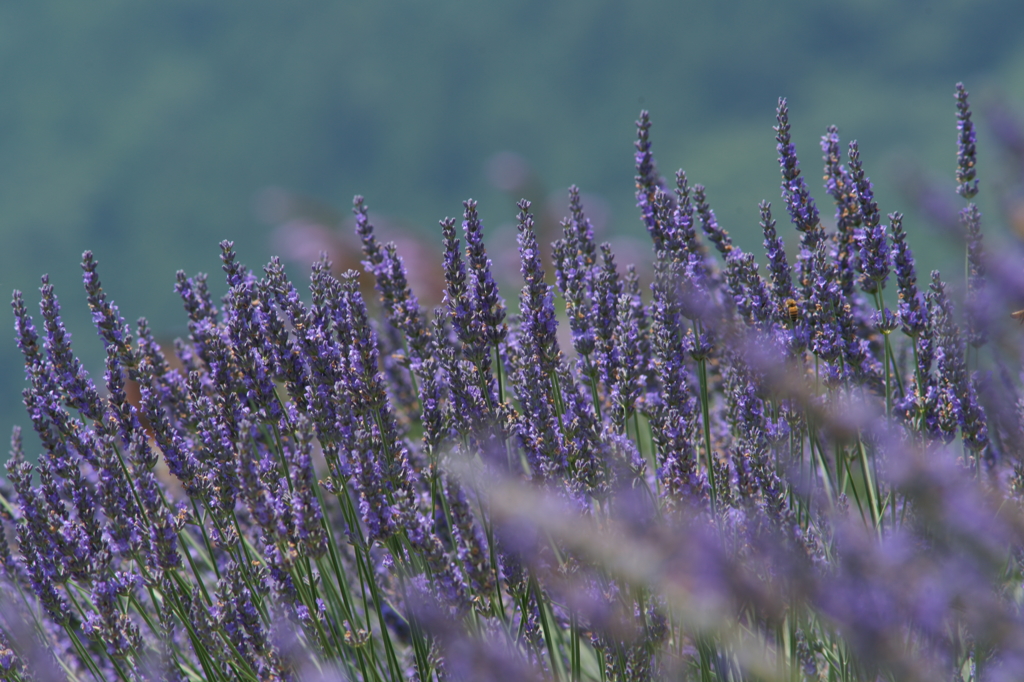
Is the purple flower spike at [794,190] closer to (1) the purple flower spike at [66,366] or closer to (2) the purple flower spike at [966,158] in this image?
(2) the purple flower spike at [966,158]

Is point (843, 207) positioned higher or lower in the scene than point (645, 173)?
lower

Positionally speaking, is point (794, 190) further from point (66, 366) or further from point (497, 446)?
point (66, 366)

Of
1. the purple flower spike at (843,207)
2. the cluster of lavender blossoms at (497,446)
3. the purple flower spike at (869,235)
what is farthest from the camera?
the purple flower spike at (843,207)

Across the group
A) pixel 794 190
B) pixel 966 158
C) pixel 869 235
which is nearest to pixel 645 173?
pixel 794 190

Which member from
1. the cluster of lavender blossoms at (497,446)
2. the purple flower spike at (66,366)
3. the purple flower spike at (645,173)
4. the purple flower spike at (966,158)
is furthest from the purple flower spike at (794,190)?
the purple flower spike at (66,366)

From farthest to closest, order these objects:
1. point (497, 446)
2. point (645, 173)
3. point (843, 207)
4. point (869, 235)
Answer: point (645, 173) → point (843, 207) → point (869, 235) → point (497, 446)

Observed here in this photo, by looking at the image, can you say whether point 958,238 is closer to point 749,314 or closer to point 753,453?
point 753,453

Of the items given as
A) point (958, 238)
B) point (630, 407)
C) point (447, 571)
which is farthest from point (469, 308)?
point (958, 238)

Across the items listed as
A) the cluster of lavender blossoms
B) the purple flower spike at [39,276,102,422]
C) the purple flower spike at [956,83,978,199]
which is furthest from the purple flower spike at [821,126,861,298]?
the purple flower spike at [39,276,102,422]

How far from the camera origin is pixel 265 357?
62.6 inches

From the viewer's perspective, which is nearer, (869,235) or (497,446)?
(497,446)

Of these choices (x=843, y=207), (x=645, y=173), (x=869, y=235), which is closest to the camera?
(x=869, y=235)

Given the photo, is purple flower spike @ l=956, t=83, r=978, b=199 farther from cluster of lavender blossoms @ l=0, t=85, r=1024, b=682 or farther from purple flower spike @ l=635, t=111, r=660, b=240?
purple flower spike @ l=635, t=111, r=660, b=240

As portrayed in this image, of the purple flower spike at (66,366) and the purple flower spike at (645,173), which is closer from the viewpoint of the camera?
the purple flower spike at (66,366)
